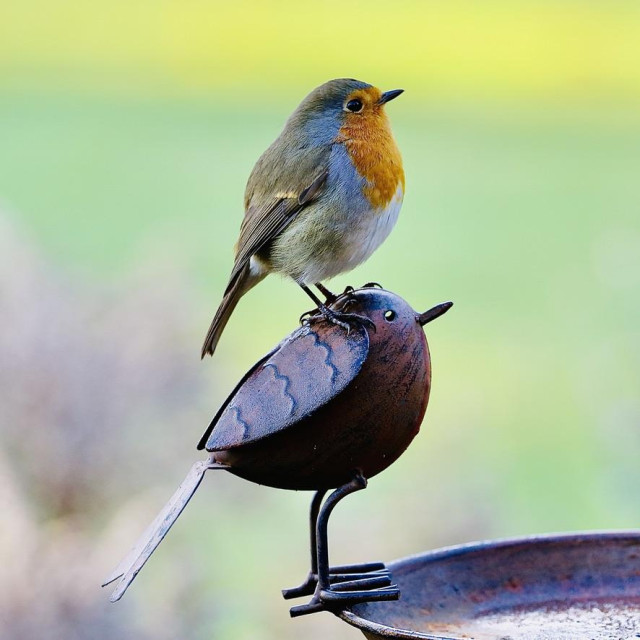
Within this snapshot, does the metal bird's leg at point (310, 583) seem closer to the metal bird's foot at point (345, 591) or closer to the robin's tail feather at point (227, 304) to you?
the metal bird's foot at point (345, 591)

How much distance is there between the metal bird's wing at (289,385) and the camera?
6.82 ft

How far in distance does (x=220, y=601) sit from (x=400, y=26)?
9.15 metres

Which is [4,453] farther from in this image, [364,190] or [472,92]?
[472,92]

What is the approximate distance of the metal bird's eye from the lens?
10.4 ft

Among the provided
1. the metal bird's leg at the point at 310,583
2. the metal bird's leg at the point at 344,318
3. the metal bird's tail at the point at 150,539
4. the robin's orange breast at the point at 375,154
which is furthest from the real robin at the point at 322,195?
the metal bird's tail at the point at 150,539

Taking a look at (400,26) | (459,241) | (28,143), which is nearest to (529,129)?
(400,26)

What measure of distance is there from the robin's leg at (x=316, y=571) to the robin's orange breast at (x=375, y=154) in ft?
3.21

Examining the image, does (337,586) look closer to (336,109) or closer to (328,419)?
(328,419)

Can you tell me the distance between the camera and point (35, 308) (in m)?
4.30

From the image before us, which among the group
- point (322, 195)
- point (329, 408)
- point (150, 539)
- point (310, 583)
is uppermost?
point (322, 195)

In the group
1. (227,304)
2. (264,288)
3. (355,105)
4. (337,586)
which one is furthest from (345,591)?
(264,288)

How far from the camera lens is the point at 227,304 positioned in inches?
121

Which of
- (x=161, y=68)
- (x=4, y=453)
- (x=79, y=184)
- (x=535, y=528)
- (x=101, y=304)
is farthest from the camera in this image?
(x=161, y=68)

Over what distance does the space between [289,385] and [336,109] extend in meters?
1.24
